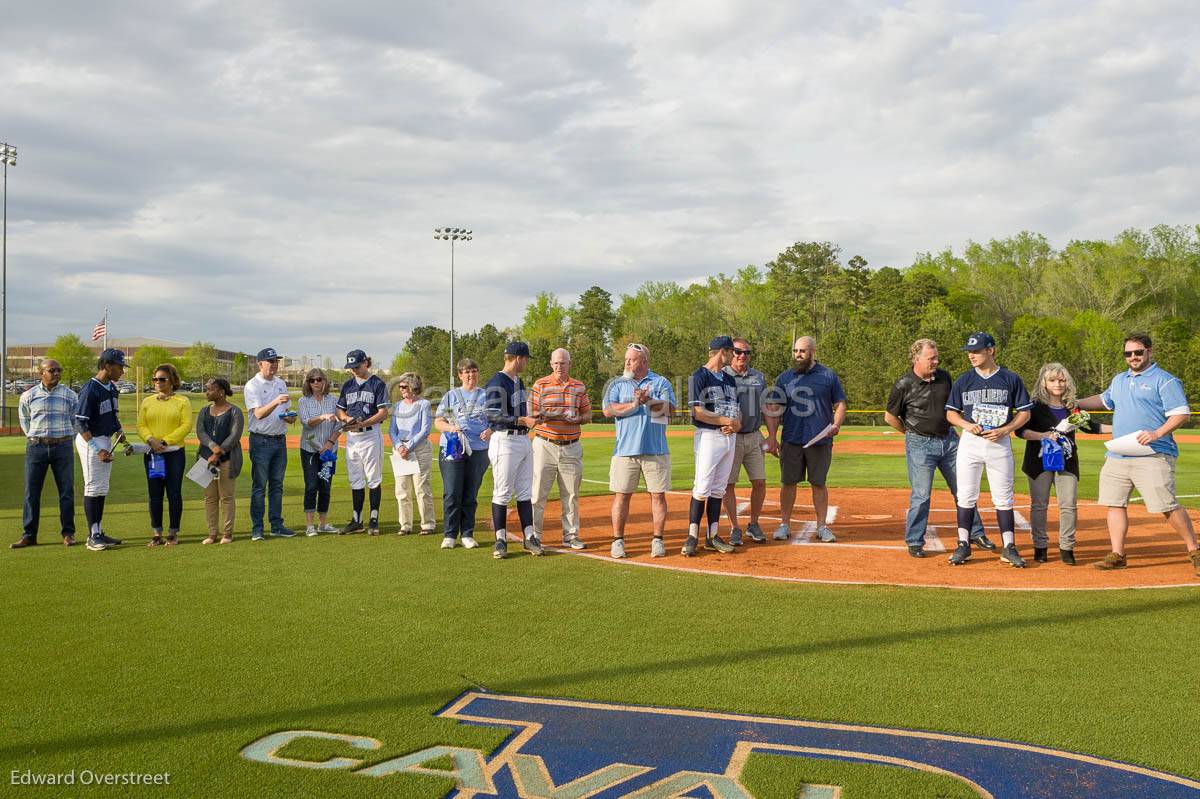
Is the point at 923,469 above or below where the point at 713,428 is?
below

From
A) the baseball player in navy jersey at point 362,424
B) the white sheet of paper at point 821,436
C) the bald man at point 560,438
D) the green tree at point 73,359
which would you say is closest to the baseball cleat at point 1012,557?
the white sheet of paper at point 821,436

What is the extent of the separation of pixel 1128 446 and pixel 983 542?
5.87 feet

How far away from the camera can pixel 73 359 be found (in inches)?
3354

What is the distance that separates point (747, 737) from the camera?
387 cm

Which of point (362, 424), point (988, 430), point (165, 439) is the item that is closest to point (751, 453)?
point (988, 430)

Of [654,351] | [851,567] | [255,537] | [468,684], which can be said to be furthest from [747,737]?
[654,351]

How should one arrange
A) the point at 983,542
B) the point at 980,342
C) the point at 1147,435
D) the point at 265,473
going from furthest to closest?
the point at 265,473
the point at 983,542
the point at 980,342
the point at 1147,435

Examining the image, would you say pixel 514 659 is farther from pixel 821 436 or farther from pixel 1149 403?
pixel 1149 403

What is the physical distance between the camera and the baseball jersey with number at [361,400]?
976 cm

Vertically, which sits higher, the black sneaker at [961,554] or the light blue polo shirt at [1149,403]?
the light blue polo shirt at [1149,403]

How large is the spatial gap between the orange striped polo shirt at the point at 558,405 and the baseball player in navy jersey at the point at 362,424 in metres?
2.26

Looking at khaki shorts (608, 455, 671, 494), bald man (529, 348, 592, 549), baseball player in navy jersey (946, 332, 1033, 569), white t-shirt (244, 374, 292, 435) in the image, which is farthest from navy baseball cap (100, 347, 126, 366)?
baseball player in navy jersey (946, 332, 1033, 569)

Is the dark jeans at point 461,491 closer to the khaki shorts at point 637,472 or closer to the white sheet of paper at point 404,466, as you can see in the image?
the white sheet of paper at point 404,466

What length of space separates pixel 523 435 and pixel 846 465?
1225cm
